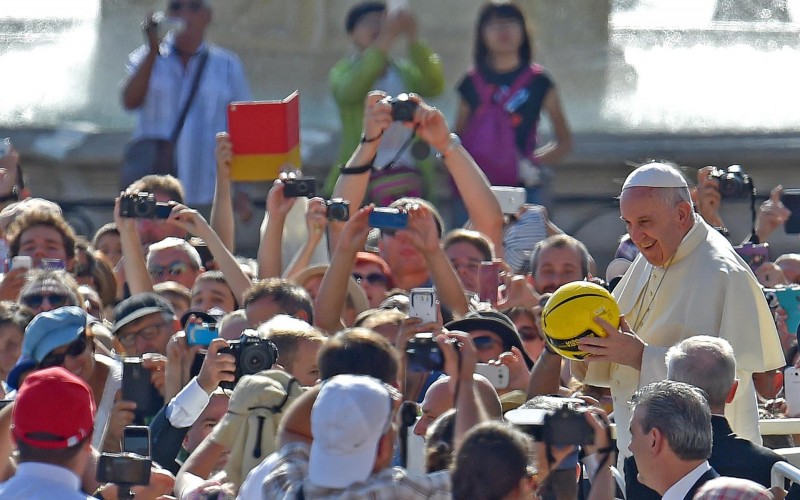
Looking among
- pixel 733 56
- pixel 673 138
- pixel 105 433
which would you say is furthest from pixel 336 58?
pixel 105 433

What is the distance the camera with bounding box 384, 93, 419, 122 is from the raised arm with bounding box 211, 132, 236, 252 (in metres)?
1.20

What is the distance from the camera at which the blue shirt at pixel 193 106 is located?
1107 centimetres

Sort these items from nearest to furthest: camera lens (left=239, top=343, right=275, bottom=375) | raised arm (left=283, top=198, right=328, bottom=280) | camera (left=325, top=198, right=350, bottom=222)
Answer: camera lens (left=239, top=343, right=275, bottom=375), camera (left=325, top=198, right=350, bottom=222), raised arm (left=283, top=198, right=328, bottom=280)

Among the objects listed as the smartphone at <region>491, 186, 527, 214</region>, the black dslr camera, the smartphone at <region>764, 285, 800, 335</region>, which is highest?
the smartphone at <region>491, 186, 527, 214</region>

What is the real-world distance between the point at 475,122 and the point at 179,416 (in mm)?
4360

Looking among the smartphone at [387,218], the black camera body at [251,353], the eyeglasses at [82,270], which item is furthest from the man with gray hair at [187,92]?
the black camera body at [251,353]

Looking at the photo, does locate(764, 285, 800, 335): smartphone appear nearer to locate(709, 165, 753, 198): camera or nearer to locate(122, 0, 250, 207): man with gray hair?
locate(709, 165, 753, 198): camera

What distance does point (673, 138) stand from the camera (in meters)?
12.8

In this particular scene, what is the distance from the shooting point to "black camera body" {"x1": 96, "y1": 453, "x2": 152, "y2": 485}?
554 centimetres

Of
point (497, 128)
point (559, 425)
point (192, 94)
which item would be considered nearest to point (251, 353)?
point (559, 425)

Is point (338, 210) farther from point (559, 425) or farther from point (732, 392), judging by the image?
point (559, 425)

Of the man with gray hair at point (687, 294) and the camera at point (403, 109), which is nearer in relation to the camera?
the man with gray hair at point (687, 294)

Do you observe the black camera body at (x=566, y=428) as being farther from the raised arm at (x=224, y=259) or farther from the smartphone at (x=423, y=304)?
the raised arm at (x=224, y=259)

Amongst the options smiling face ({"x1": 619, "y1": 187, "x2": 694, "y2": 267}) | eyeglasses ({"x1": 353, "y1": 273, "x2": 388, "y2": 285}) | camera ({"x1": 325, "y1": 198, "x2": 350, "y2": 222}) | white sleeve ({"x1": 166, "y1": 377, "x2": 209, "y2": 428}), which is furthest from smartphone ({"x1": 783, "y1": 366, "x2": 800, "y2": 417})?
white sleeve ({"x1": 166, "y1": 377, "x2": 209, "y2": 428})
